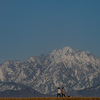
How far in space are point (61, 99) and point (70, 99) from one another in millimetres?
2013

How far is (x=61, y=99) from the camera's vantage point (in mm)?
77000

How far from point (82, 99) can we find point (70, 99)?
7.67 ft

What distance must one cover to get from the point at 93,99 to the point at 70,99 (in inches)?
174

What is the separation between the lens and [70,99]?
7594 cm

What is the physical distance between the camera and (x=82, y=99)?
76125 mm

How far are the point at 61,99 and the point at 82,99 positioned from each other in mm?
4128

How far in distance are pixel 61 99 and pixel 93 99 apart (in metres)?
6.23

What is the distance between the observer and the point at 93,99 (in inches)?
2987
